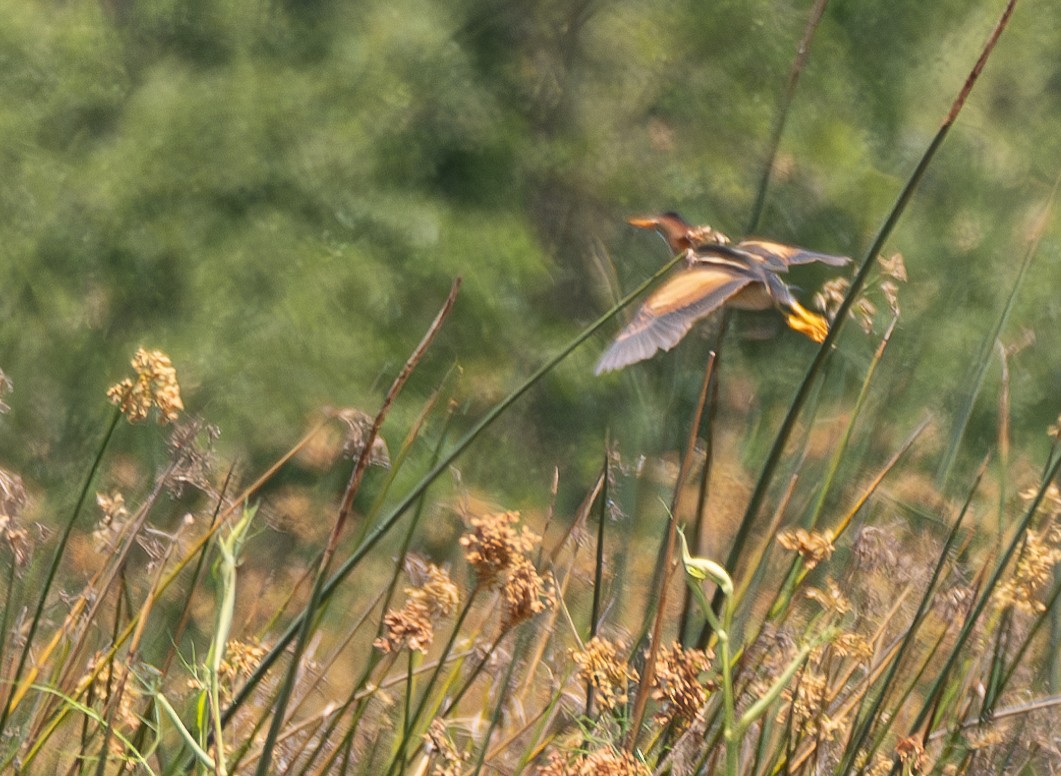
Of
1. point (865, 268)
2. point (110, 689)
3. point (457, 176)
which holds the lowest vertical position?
point (457, 176)

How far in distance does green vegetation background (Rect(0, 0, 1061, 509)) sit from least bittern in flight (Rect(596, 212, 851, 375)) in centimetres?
135

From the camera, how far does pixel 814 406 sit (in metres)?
0.66

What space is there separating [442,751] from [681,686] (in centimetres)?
12

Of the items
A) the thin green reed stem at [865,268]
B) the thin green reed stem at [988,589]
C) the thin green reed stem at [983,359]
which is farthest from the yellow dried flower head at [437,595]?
the thin green reed stem at [983,359]

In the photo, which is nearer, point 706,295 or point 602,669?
point 602,669

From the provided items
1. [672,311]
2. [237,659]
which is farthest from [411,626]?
[672,311]

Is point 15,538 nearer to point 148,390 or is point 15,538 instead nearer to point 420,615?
point 148,390

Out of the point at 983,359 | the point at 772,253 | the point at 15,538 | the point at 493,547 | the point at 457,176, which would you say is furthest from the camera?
the point at 457,176

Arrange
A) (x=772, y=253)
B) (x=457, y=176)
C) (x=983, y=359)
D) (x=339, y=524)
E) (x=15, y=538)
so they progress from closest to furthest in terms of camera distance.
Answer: (x=339, y=524), (x=15, y=538), (x=983, y=359), (x=772, y=253), (x=457, y=176)

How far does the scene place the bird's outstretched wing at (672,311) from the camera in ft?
2.15

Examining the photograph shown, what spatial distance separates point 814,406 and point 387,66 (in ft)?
6.15

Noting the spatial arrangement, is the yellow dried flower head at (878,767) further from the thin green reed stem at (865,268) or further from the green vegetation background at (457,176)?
the green vegetation background at (457,176)

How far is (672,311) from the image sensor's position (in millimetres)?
711

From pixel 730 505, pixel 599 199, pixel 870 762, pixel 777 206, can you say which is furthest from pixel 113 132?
pixel 870 762
